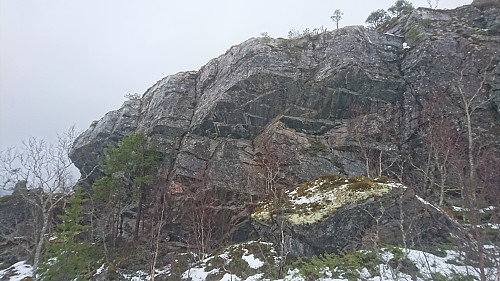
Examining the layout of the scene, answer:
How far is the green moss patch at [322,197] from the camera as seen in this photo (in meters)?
11.8

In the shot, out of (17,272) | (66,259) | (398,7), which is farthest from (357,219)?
(398,7)

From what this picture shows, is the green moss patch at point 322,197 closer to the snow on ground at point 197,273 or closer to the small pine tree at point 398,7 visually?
the snow on ground at point 197,273

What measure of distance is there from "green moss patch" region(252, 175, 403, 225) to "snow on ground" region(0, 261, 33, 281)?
54.9 feet

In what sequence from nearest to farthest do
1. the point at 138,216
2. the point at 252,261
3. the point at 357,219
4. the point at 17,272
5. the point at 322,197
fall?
the point at 357,219
the point at 322,197
the point at 252,261
the point at 17,272
the point at 138,216

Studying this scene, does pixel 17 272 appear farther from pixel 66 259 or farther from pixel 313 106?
pixel 313 106

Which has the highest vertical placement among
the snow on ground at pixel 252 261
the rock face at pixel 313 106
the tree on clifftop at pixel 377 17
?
the tree on clifftop at pixel 377 17

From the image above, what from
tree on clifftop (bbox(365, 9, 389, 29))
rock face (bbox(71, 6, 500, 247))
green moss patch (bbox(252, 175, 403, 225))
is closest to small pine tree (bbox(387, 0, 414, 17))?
tree on clifftop (bbox(365, 9, 389, 29))

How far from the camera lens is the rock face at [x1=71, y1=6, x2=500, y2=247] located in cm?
2097

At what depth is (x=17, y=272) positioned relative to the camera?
1941 centimetres

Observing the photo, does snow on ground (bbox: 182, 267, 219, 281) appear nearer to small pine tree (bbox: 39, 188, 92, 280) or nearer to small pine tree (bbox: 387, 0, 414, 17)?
small pine tree (bbox: 39, 188, 92, 280)

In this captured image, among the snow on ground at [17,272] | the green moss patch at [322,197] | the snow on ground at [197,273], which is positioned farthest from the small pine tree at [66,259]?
the green moss patch at [322,197]

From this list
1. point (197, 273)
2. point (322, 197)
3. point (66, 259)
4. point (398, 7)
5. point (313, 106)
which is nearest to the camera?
point (322, 197)

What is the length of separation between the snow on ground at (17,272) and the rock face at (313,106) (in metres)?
9.63

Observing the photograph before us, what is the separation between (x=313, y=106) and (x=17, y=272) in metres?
25.6
